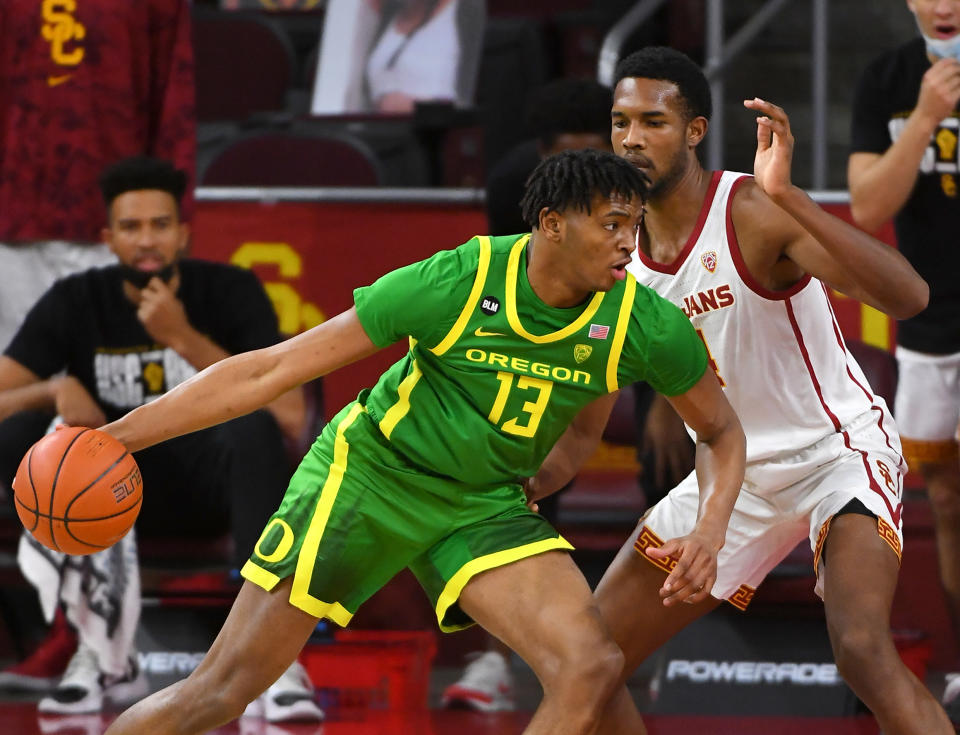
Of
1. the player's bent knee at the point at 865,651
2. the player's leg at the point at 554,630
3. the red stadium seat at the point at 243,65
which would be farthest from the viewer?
the red stadium seat at the point at 243,65

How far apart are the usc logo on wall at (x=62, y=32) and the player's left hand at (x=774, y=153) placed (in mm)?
2989

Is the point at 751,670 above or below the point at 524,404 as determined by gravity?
below

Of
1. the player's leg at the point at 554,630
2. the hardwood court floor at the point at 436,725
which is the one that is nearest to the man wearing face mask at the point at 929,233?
the hardwood court floor at the point at 436,725

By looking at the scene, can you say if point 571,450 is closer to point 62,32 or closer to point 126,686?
point 126,686

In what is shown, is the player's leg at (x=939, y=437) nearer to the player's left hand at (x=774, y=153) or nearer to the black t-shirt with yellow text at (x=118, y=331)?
the player's left hand at (x=774, y=153)

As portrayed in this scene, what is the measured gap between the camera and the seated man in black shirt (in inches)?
227

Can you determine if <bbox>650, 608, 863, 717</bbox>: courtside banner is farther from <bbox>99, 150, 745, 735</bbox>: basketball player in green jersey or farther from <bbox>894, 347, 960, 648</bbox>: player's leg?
<bbox>99, 150, 745, 735</bbox>: basketball player in green jersey

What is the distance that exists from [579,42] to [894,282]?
17.4 ft

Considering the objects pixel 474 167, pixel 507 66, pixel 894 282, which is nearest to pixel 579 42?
pixel 507 66

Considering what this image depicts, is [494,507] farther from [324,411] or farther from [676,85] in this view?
[324,411]

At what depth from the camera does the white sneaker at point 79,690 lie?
223 inches

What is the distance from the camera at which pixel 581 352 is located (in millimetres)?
4027

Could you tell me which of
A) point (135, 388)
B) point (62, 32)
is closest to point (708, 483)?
point (135, 388)

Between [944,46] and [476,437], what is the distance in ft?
8.15
